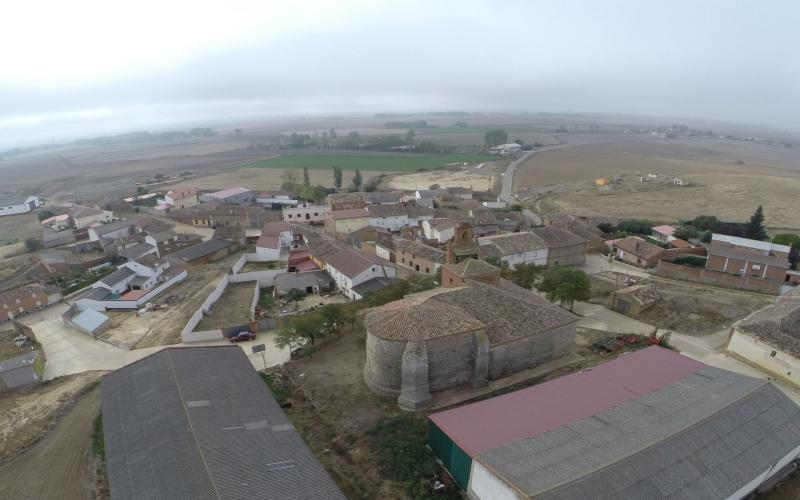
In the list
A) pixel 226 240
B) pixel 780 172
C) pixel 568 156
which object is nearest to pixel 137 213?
pixel 226 240

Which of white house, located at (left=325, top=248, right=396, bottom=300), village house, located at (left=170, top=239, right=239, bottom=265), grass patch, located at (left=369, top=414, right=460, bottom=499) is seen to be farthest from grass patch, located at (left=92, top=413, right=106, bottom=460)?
village house, located at (left=170, top=239, right=239, bottom=265)

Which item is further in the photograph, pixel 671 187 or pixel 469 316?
pixel 671 187

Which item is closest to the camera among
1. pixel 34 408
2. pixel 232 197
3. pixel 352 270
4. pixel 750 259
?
pixel 34 408

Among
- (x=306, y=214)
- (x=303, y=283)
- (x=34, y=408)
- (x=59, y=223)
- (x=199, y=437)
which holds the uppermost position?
(x=306, y=214)

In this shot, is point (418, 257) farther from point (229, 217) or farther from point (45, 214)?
point (45, 214)

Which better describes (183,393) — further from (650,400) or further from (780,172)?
(780,172)

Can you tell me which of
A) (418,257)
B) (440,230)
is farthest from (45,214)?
(440,230)

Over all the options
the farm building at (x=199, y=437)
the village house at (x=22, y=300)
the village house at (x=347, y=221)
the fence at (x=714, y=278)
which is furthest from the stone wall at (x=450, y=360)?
the village house at (x=22, y=300)
